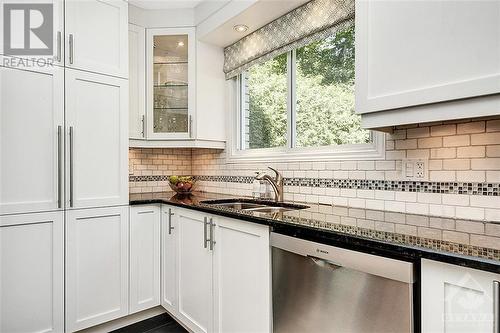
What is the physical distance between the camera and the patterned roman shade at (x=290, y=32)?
193 centimetres

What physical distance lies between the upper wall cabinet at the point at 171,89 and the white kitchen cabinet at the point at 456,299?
2.14 m

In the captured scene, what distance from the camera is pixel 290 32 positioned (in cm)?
224

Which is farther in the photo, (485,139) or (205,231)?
(205,231)

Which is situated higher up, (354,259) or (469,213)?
(469,213)

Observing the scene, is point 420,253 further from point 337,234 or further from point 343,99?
point 343,99

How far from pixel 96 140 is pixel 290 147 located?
54.7 inches

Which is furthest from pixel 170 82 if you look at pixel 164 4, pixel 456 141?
pixel 456 141

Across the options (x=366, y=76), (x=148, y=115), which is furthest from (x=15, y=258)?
(x=366, y=76)

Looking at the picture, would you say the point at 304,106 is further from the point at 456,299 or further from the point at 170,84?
the point at 456,299

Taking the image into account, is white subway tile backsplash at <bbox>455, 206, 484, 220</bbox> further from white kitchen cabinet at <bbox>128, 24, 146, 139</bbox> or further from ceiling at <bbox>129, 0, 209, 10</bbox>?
ceiling at <bbox>129, 0, 209, 10</bbox>

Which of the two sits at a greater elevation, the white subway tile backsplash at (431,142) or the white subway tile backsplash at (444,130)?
the white subway tile backsplash at (444,130)

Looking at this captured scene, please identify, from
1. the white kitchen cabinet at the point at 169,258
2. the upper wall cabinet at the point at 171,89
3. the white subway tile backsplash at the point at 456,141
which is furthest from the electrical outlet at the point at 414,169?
the upper wall cabinet at the point at 171,89

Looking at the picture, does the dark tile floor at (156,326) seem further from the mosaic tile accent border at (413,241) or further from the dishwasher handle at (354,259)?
the mosaic tile accent border at (413,241)

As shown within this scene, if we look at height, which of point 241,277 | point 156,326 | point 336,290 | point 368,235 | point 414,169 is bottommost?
point 156,326
